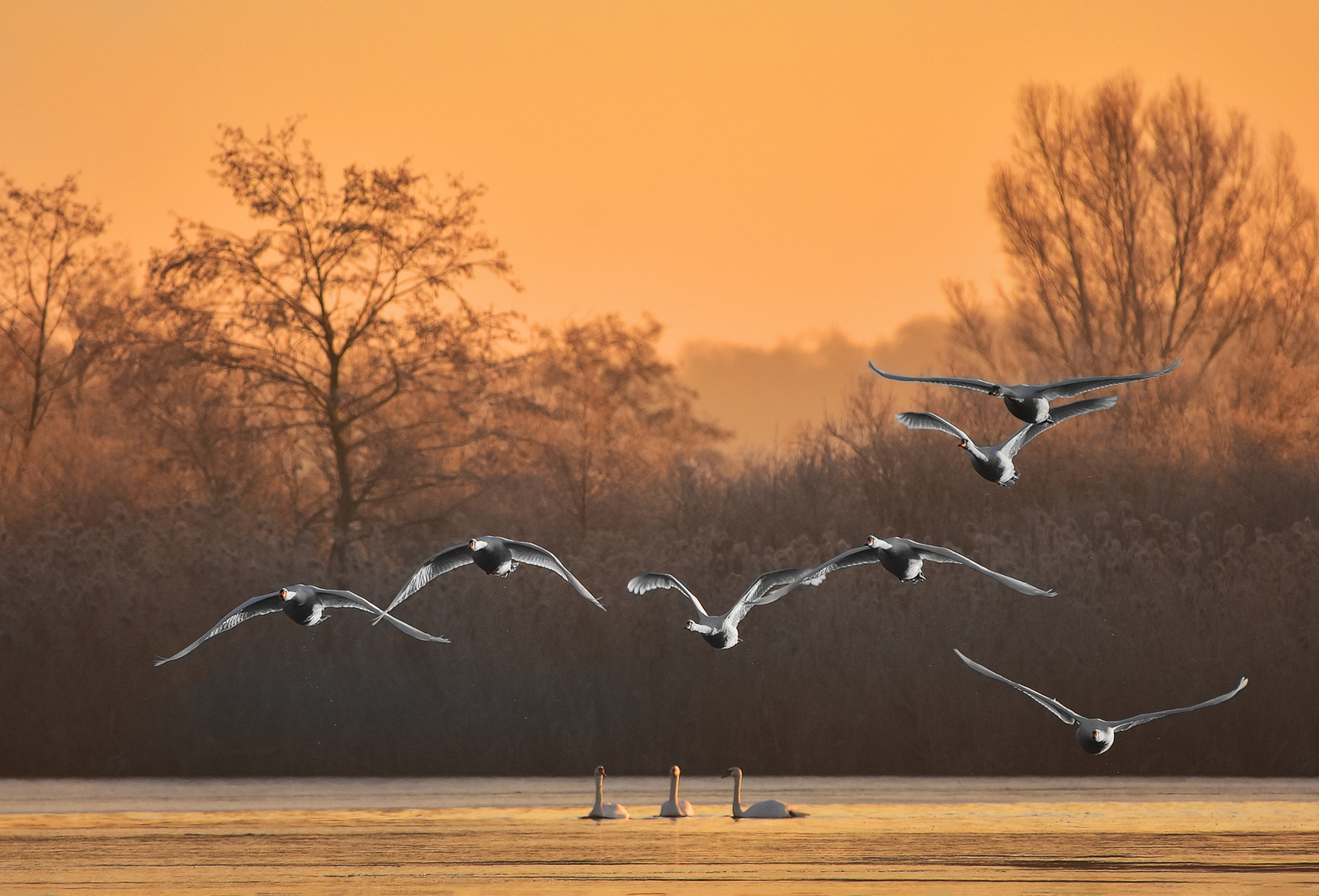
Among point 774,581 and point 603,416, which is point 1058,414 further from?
point 603,416

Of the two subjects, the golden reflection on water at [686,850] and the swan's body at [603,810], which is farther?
the swan's body at [603,810]

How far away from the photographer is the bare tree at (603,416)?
4600 cm

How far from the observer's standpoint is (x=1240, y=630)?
31453mm

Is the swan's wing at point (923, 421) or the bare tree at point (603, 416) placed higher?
the bare tree at point (603, 416)

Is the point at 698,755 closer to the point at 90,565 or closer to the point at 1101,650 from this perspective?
the point at 1101,650

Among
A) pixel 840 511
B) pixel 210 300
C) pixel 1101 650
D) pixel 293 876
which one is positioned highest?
pixel 210 300

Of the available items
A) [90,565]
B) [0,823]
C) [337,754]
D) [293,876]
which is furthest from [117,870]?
[90,565]

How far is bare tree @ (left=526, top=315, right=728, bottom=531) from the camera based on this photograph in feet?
151

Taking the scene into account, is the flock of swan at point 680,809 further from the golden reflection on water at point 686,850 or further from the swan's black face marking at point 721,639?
the swan's black face marking at point 721,639

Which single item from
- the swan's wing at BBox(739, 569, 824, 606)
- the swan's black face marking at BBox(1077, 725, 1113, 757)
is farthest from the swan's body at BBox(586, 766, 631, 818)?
the swan's wing at BBox(739, 569, 824, 606)

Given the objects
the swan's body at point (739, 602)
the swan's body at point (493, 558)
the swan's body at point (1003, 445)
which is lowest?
the swan's body at point (739, 602)

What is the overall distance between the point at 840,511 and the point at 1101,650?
409 inches

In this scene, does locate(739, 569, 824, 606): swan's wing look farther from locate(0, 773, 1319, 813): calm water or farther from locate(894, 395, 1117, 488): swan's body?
locate(0, 773, 1319, 813): calm water

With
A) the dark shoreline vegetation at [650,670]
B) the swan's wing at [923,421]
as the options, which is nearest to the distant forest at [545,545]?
the dark shoreline vegetation at [650,670]
